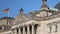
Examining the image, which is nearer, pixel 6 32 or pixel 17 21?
pixel 17 21

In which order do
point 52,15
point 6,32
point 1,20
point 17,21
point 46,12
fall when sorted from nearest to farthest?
point 52,15, point 46,12, point 17,21, point 6,32, point 1,20

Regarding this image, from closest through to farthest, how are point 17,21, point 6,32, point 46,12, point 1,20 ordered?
point 46,12 → point 17,21 → point 6,32 → point 1,20

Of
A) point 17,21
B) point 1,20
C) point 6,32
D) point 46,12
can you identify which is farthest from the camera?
point 1,20

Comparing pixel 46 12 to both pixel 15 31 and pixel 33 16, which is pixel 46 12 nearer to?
pixel 33 16

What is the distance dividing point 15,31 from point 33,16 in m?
12.6

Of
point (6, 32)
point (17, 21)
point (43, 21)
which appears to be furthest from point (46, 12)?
point (6, 32)

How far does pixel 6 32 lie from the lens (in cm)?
10444

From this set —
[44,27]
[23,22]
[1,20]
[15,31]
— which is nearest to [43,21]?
[44,27]

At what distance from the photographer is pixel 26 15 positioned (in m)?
87.1

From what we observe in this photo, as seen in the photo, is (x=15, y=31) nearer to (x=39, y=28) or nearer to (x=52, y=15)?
(x=39, y=28)

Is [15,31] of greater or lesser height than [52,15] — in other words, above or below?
below

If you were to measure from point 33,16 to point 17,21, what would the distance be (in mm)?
10147

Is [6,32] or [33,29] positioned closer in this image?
[33,29]

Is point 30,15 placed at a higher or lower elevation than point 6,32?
higher
